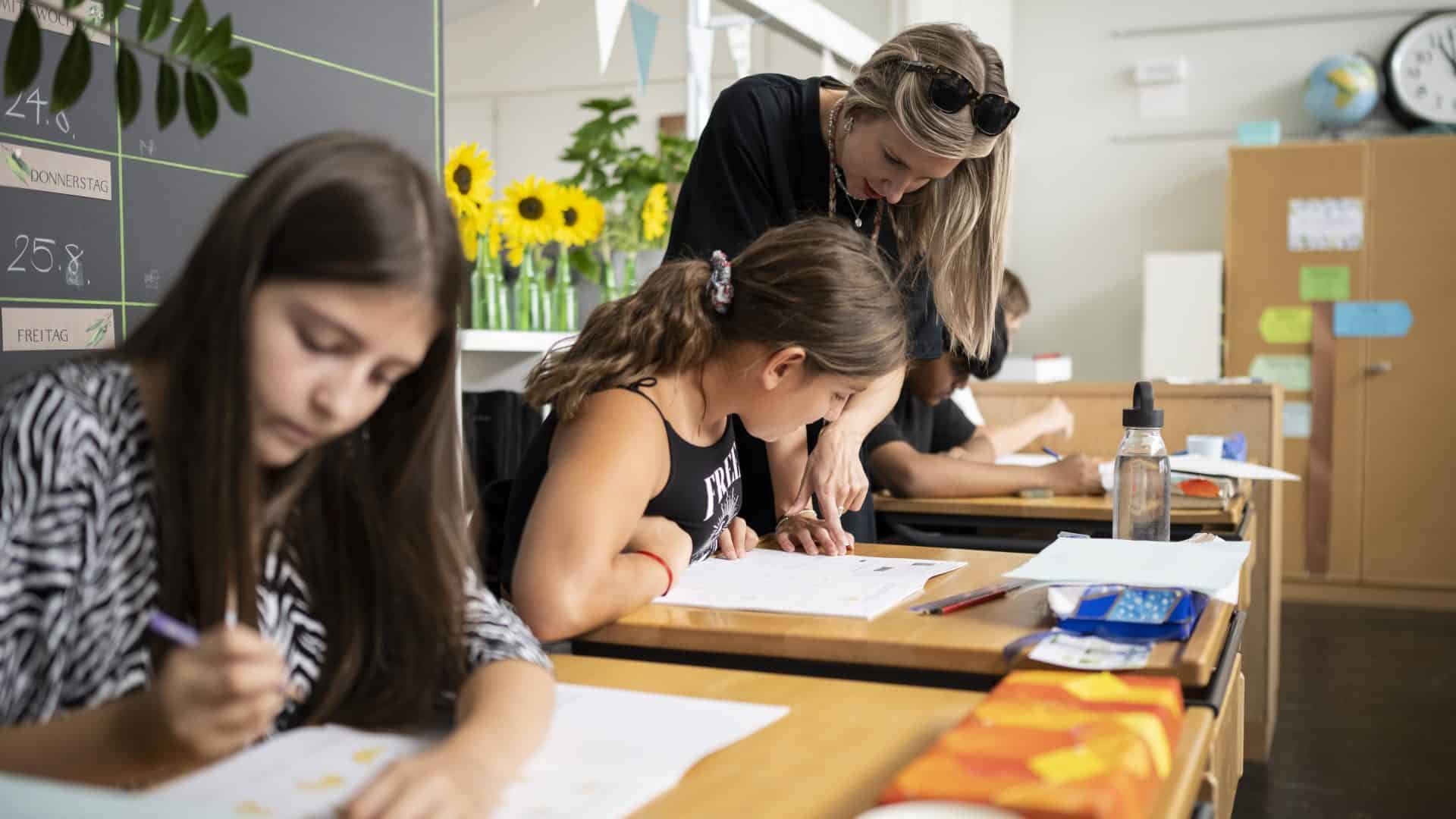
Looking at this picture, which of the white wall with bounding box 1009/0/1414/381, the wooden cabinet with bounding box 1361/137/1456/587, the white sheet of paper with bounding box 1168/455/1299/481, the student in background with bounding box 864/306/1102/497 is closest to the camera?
the white sheet of paper with bounding box 1168/455/1299/481

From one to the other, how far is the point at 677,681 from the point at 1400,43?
5.41 m

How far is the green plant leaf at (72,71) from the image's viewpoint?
913 mm

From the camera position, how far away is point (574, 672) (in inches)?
40.5

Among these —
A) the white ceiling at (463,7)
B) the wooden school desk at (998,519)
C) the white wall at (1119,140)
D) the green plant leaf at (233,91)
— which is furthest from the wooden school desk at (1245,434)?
the white wall at (1119,140)

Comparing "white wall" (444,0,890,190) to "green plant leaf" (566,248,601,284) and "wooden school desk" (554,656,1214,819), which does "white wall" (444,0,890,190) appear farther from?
"wooden school desk" (554,656,1214,819)

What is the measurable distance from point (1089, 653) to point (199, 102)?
0.84 metres

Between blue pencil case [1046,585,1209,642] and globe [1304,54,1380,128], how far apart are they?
4789 mm

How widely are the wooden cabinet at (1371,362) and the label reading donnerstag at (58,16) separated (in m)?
4.64

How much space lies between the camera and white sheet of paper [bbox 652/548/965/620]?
49.4 inches

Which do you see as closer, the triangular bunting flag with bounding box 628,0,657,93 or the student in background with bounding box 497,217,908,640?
the student in background with bounding box 497,217,908,640

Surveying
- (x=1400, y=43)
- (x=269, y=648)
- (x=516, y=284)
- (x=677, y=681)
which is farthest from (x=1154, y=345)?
(x=269, y=648)

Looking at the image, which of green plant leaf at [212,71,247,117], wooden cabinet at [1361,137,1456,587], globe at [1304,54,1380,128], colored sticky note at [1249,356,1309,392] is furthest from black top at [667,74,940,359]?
globe at [1304,54,1380,128]

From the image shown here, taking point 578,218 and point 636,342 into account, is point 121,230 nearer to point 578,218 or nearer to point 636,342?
point 636,342

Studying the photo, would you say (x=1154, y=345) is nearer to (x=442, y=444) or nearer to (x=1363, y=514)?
(x=1363, y=514)
